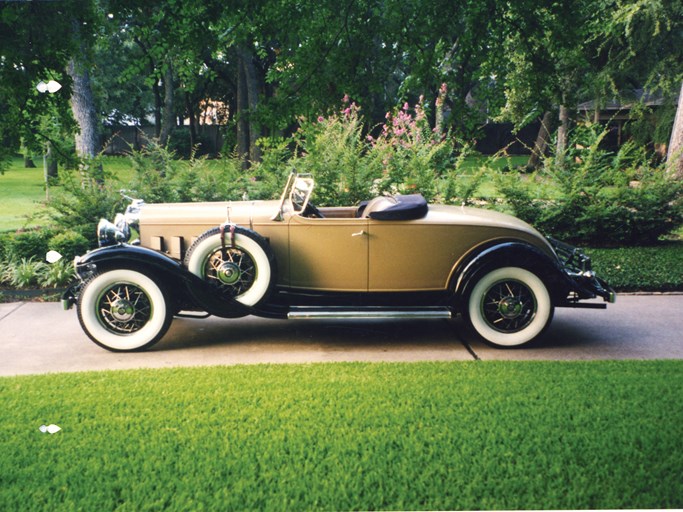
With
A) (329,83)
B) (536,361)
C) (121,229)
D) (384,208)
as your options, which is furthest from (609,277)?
(121,229)

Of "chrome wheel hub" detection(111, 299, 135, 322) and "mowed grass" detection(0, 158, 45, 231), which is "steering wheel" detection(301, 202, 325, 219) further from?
"mowed grass" detection(0, 158, 45, 231)

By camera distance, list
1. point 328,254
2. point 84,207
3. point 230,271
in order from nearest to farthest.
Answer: point 230,271, point 328,254, point 84,207

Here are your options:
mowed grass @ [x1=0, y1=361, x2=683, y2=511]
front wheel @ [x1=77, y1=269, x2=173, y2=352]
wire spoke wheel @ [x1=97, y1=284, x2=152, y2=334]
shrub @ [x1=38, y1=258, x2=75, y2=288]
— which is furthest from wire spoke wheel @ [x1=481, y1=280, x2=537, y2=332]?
shrub @ [x1=38, y1=258, x2=75, y2=288]

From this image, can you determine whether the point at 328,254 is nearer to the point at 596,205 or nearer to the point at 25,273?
the point at 25,273

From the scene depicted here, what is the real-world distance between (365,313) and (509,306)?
1.14 metres

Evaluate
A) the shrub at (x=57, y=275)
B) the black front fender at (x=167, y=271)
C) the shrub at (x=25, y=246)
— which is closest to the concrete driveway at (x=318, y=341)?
the black front fender at (x=167, y=271)

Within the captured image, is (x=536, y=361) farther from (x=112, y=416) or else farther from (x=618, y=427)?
(x=112, y=416)

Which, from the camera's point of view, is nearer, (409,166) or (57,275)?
(57,275)

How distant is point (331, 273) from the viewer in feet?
17.1

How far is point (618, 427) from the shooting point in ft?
11.9

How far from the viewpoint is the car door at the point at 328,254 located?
5148mm

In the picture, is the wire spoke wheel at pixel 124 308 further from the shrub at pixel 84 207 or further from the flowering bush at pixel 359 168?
the flowering bush at pixel 359 168

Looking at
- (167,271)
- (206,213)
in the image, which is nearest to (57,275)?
(206,213)

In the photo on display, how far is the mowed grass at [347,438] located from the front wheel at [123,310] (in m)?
0.56
